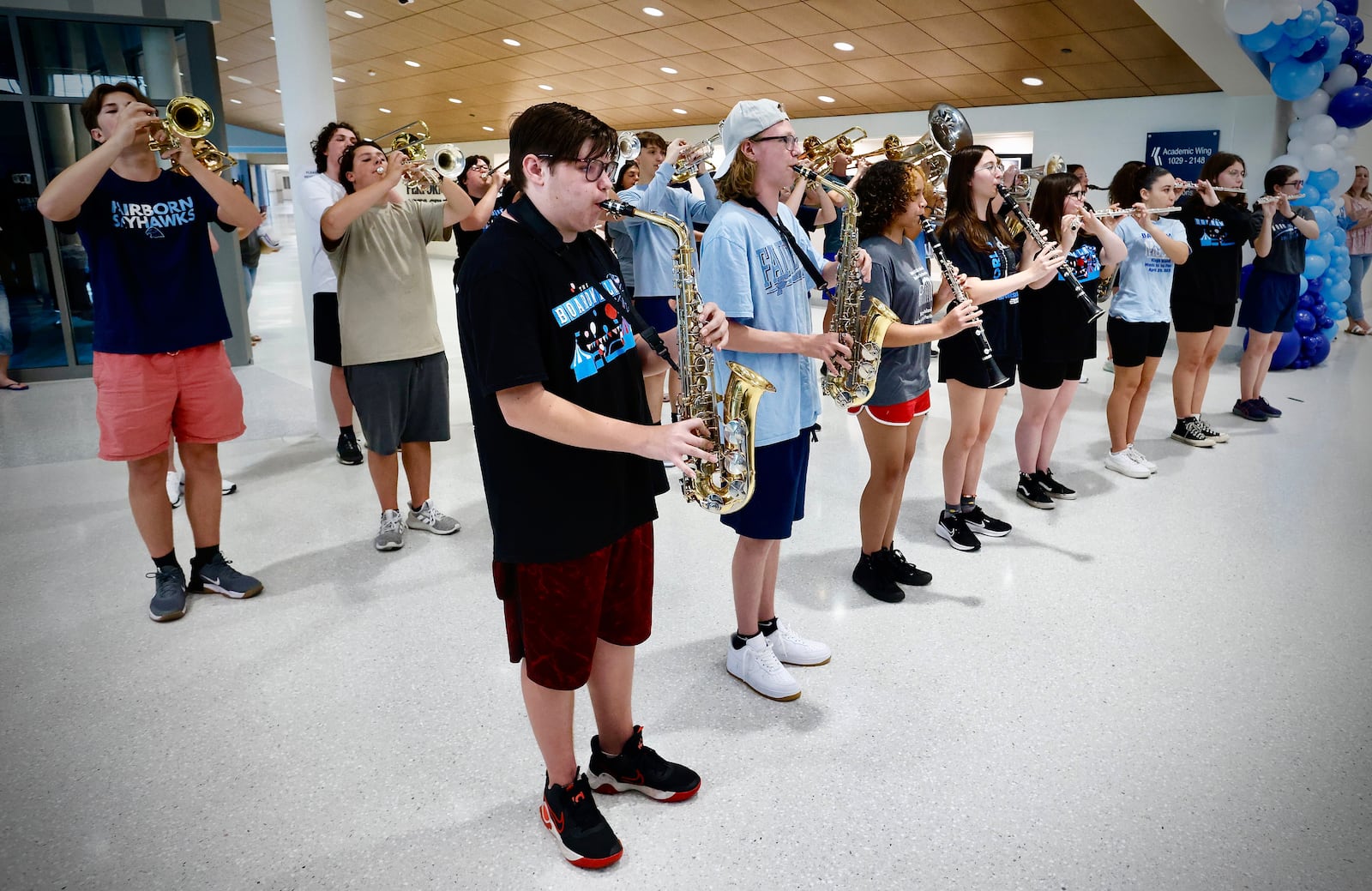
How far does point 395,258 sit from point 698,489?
219 centimetres

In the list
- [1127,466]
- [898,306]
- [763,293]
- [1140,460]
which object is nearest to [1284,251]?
[1140,460]

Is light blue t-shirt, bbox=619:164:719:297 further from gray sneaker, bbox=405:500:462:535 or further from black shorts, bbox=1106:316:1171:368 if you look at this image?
black shorts, bbox=1106:316:1171:368

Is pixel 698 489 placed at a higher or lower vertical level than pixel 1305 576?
higher

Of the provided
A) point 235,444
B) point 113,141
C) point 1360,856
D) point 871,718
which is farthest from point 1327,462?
point 235,444

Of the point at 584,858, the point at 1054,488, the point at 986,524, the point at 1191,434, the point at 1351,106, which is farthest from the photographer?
the point at 1351,106

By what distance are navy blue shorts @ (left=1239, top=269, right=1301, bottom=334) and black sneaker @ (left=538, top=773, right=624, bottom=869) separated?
583cm

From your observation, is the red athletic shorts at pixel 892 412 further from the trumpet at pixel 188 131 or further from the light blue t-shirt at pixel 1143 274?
the trumpet at pixel 188 131

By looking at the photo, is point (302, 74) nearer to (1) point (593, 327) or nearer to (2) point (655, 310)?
(2) point (655, 310)

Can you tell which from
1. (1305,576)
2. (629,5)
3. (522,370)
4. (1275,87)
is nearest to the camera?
(522,370)

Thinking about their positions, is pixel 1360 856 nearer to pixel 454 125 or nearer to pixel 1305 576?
pixel 1305 576

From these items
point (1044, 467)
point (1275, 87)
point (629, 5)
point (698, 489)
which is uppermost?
point (629, 5)

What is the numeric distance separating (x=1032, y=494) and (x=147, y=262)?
158 inches

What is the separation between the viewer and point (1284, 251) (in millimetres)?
5574

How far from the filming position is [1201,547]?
12.1ft
